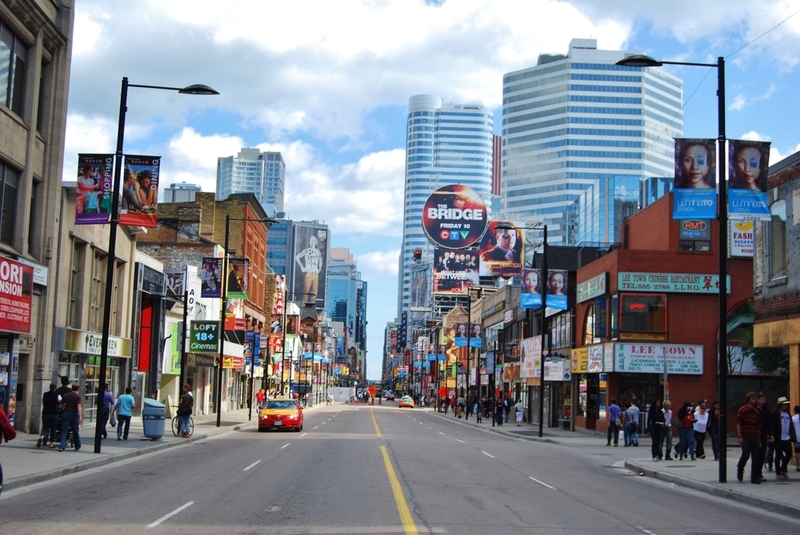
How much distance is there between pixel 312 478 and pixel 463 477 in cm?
367

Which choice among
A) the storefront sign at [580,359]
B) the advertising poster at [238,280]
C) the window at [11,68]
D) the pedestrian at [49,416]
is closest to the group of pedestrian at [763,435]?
the pedestrian at [49,416]

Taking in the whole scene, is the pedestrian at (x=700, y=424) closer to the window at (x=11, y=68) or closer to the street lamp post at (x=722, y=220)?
the street lamp post at (x=722, y=220)

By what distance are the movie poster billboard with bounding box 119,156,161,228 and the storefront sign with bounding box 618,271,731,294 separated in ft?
81.8

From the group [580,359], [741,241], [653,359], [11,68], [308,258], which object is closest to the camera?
[11,68]

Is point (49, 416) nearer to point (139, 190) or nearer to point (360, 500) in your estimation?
point (139, 190)

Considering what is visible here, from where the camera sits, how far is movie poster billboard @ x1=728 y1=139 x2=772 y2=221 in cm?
1983

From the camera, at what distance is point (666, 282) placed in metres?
41.1

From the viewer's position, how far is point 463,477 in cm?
1973

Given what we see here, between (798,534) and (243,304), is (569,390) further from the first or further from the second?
(798,534)

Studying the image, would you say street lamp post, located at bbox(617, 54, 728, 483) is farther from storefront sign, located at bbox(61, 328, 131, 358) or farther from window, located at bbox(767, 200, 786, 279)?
storefront sign, located at bbox(61, 328, 131, 358)

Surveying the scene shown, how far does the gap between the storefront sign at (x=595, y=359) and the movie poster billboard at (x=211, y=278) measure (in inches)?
765

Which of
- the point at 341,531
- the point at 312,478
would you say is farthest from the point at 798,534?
the point at 312,478

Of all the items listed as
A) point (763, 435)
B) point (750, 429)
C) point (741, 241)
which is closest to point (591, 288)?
point (741, 241)

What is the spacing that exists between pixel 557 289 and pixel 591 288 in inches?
195
